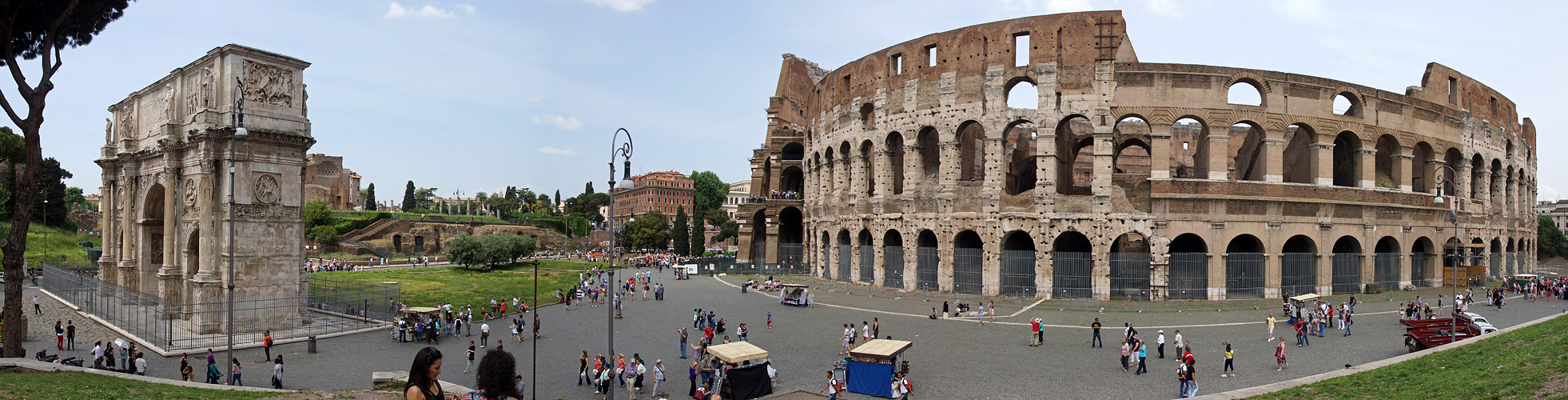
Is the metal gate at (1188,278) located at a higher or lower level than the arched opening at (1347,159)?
lower

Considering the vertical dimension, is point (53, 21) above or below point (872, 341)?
above

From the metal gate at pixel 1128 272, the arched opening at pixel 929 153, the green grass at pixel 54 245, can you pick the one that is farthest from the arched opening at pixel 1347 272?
the green grass at pixel 54 245

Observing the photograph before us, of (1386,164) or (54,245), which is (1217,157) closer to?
(1386,164)

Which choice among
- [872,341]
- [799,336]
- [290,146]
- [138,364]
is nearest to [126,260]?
[290,146]

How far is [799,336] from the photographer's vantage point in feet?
79.1

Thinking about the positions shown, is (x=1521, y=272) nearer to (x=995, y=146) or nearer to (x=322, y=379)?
(x=995, y=146)

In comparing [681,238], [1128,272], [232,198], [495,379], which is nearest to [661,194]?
[681,238]

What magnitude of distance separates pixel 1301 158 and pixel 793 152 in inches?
1302

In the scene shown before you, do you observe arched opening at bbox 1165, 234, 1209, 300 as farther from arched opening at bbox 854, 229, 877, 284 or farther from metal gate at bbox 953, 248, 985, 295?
arched opening at bbox 854, 229, 877, 284

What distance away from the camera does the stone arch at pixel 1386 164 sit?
3616 cm

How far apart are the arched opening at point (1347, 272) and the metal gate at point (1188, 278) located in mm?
6961

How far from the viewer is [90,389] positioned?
514 inches

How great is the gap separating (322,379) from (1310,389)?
65.4 feet

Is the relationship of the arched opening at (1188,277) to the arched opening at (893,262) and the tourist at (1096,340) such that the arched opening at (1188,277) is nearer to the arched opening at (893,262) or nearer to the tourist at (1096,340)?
the tourist at (1096,340)
